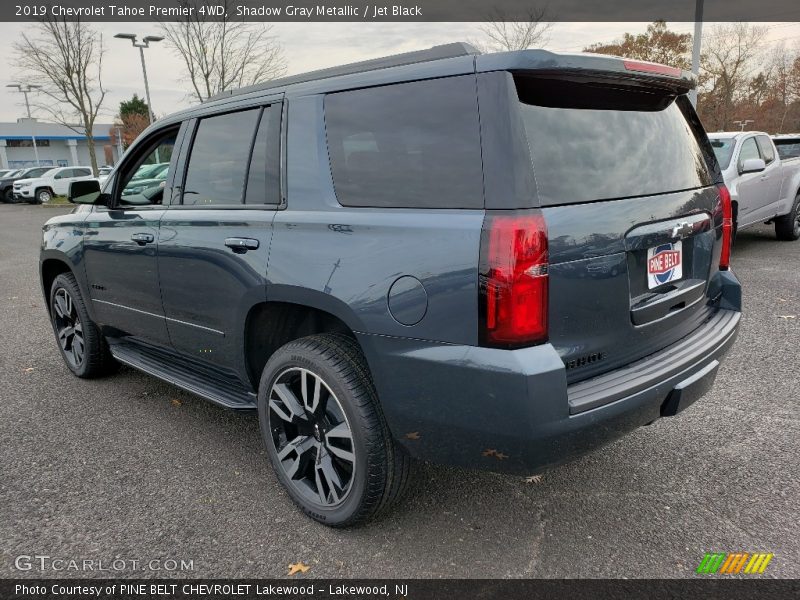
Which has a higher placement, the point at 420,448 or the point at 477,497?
the point at 420,448

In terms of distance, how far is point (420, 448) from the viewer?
7.61ft

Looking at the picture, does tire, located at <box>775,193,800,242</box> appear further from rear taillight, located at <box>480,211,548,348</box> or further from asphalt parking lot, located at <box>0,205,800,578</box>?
rear taillight, located at <box>480,211,548,348</box>

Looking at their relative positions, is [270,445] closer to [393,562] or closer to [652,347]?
[393,562]

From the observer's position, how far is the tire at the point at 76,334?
4.42 metres

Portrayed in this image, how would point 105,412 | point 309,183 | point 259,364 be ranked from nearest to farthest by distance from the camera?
1. point 309,183
2. point 259,364
3. point 105,412

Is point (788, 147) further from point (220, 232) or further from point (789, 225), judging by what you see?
point (220, 232)

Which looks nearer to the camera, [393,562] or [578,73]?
[578,73]

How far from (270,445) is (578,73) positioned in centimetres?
208

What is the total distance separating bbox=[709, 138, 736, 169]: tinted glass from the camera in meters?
8.32

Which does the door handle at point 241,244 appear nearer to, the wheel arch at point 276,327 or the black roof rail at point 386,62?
the wheel arch at point 276,327

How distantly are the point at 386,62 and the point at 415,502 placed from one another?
1945mm

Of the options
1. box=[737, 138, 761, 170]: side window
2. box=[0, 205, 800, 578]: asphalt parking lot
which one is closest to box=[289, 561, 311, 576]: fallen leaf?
box=[0, 205, 800, 578]: asphalt parking lot

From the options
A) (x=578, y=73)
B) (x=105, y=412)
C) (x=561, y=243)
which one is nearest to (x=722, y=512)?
(x=561, y=243)

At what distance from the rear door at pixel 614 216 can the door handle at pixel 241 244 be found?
1342mm
